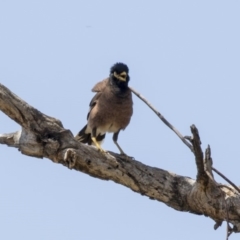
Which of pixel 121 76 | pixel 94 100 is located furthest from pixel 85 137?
pixel 121 76

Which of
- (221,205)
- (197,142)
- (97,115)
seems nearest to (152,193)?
(221,205)

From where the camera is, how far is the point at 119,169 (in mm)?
5340

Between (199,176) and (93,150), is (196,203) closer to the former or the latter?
(199,176)

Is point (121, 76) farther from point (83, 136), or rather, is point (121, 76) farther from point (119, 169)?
point (119, 169)

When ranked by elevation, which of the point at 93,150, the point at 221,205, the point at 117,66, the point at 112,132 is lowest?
the point at 221,205

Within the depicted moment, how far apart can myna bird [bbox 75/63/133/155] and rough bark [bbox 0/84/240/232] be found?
1.40 metres

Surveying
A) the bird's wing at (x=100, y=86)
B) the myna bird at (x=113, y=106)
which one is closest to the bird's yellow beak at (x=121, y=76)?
the myna bird at (x=113, y=106)

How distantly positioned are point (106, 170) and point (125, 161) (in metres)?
0.20

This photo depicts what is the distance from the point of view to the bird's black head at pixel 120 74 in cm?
686

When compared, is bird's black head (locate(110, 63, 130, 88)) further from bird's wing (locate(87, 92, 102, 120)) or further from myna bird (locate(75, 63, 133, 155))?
bird's wing (locate(87, 92, 102, 120))

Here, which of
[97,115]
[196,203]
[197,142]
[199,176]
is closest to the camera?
[197,142]

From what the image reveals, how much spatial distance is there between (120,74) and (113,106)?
0.32 meters

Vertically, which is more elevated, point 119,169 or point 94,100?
point 94,100

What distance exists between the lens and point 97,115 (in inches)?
271
